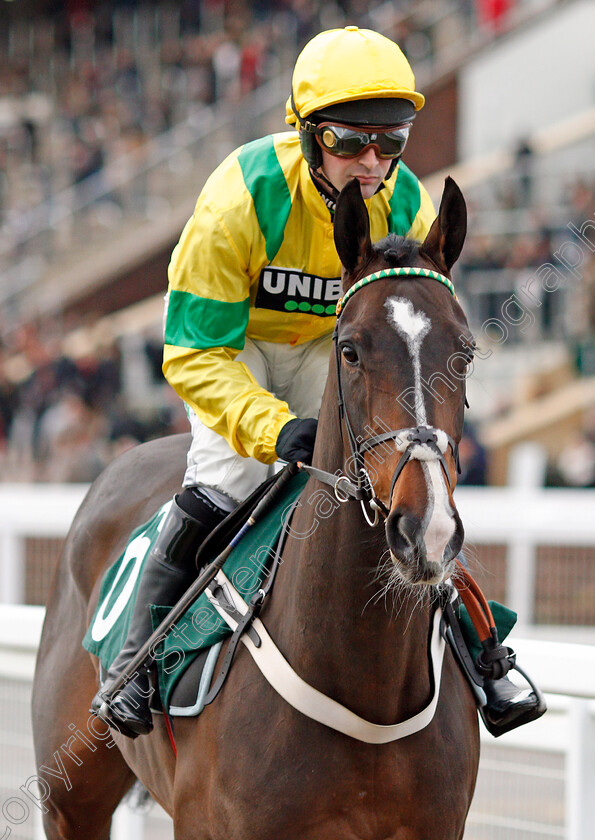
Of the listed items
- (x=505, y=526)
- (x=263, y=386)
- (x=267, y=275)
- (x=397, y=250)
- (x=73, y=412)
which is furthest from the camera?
(x=73, y=412)

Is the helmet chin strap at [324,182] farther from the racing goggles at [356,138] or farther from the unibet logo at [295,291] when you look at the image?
the unibet logo at [295,291]

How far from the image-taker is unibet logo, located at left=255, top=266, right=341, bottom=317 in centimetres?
329

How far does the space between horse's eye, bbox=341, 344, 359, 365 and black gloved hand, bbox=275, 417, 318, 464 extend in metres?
0.37

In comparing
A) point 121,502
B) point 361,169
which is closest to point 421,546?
point 361,169

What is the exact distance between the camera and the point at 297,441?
2877 millimetres

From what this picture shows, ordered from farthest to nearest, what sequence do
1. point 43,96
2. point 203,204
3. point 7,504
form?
point 43,96, point 7,504, point 203,204

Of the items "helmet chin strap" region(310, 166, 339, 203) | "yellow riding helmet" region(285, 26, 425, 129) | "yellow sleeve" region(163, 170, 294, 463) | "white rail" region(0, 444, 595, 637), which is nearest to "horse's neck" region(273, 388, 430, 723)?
"yellow sleeve" region(163, 170, 294, 463)

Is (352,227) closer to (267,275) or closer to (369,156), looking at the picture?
(369,156)

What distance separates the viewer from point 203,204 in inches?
128

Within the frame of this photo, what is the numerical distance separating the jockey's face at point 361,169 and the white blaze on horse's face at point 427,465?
61cm

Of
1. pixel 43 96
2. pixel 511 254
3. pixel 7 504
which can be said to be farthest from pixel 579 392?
pixel 43 96

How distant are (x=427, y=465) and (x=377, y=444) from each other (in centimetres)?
15

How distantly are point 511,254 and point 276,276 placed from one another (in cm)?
895

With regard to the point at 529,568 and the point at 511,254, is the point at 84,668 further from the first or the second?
the point at 511,254
